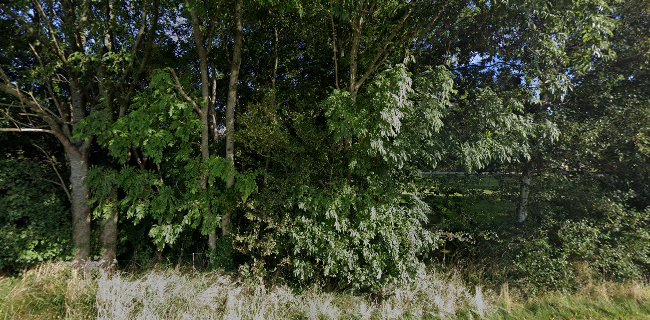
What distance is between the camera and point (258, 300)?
157 inches

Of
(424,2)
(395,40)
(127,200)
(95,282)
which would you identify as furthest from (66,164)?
(424,2)

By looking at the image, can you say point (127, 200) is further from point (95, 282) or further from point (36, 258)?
point (36, 258)

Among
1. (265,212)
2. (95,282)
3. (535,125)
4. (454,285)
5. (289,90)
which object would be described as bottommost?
(454,285)

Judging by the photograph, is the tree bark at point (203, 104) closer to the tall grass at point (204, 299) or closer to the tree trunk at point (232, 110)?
the tree trunk at point (232, 110)

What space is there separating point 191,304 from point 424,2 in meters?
5.69

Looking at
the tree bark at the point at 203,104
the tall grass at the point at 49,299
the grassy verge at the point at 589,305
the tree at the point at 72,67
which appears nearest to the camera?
the tall grass at the point at 49,299

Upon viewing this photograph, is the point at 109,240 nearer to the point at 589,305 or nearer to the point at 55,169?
the point at 55,169

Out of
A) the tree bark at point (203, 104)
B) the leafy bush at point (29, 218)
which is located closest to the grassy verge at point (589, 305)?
the tree bark at point (203, 104)

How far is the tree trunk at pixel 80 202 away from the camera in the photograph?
16.4ft

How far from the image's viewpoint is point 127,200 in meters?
4.59

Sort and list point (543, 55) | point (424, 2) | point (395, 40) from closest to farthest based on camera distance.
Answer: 1. point (543, 55)
2. point (424, 2)
3. point (395, 40)

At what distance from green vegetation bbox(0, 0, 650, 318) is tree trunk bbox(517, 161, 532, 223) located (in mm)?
32

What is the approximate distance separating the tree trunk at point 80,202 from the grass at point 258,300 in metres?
0.79

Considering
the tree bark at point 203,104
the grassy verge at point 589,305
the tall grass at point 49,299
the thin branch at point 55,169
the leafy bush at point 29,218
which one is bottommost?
the grassy verge at point 589,305
